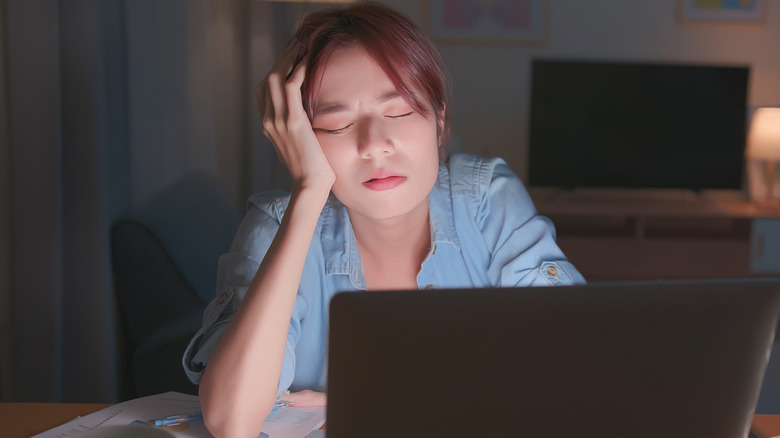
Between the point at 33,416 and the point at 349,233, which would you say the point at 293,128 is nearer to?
the point at 349,233

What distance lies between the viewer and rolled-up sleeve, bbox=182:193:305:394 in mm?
946

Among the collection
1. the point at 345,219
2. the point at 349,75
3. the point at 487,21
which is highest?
the point at 487,21

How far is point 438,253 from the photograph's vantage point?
47.6 inches

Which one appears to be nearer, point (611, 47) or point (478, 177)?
point (478, 177)

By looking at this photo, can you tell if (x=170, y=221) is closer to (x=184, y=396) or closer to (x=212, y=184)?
(x=212, y=184)

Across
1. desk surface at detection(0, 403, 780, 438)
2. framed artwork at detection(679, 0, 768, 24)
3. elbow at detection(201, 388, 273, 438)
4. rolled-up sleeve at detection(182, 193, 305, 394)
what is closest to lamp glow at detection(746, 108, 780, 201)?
framed artwork at detection(679, 0, 768, 24)

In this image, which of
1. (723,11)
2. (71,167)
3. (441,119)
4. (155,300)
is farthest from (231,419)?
(723,11)

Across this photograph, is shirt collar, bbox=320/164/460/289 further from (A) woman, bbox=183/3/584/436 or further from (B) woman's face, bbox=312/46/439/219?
(B) woman's face, bbox=312/46/439/219

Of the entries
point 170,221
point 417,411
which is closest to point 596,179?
point 170,221

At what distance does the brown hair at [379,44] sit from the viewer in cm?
104

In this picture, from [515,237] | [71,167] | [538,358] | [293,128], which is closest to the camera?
[538,358]

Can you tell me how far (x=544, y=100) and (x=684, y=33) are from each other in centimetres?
84

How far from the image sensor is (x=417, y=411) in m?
0.48

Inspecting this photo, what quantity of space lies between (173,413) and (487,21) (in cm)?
296
